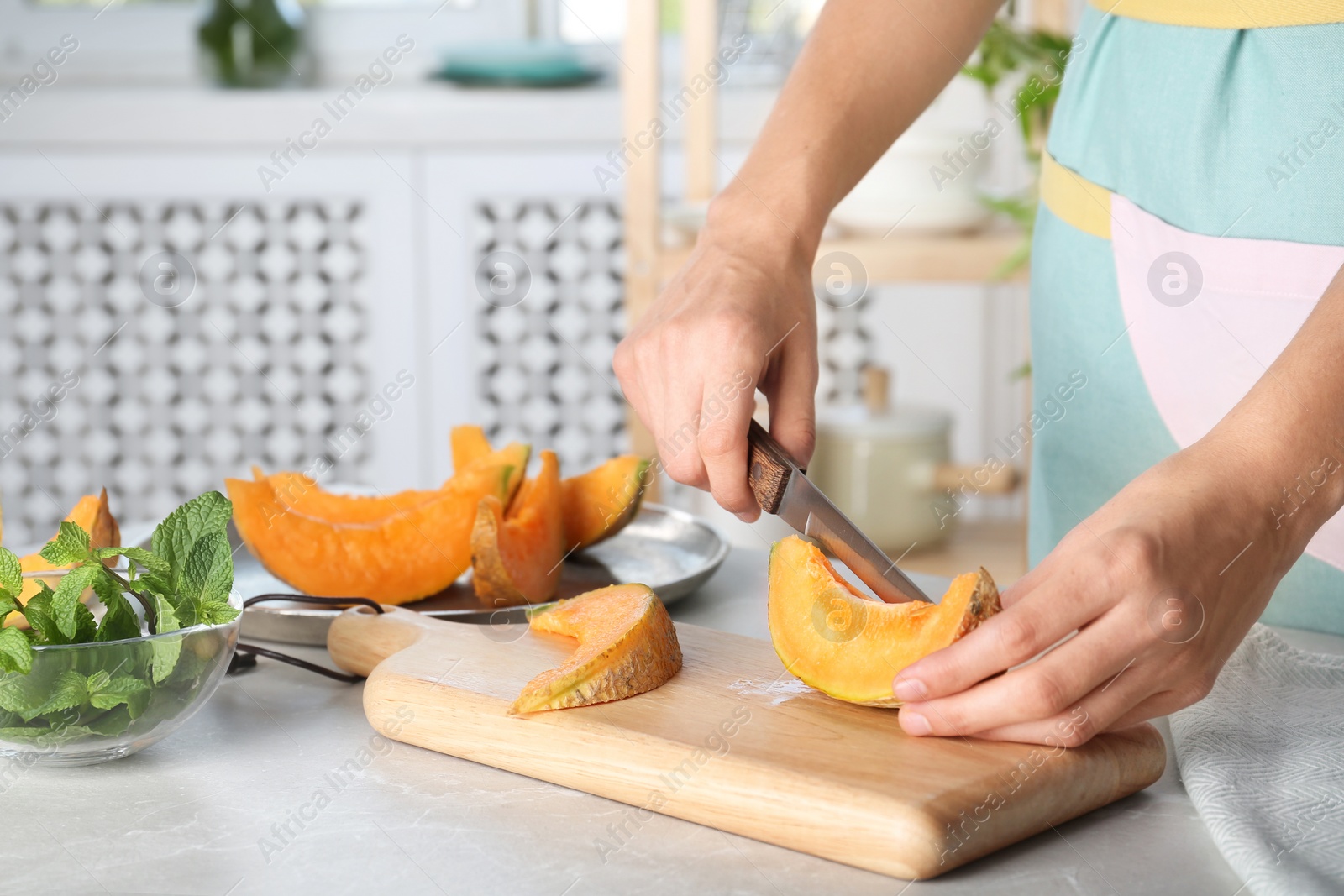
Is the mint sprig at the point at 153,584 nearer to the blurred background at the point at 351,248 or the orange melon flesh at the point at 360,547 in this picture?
the orange melon flesh at the point at 360,547

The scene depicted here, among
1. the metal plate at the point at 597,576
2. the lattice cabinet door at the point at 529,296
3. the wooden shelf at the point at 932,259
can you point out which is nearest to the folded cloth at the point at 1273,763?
the metal plate at the point at 597,576

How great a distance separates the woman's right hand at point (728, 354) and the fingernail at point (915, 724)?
0.85ft

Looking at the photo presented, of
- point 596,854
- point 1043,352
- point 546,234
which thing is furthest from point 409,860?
point 546,234

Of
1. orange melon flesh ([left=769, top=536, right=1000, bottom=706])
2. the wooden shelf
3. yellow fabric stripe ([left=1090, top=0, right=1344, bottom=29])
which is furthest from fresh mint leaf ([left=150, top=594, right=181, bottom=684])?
the wooden shelf

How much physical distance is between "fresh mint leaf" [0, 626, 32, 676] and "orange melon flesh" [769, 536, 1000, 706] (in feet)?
1.48

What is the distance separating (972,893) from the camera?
0.63m

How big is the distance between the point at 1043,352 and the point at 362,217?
225 cm

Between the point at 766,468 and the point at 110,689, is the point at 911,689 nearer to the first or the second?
the point at 766,468

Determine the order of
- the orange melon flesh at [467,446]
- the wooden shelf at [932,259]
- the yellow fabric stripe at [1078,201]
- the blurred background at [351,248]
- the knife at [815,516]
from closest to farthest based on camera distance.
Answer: the knife at [815,516], the yellow fabric stripe at [1078,201], the orange melon flesh at [467,446], the wooden shelf at [932,259], the blurred background at [351,248]

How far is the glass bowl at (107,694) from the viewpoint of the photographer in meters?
0.71

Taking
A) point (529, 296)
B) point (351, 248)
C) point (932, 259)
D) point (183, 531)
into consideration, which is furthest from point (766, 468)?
point (351, 248)

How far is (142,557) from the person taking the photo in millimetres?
765

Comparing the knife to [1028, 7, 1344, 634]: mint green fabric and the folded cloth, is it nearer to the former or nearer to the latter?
the folded cloth

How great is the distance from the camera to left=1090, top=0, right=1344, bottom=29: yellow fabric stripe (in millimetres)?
969
